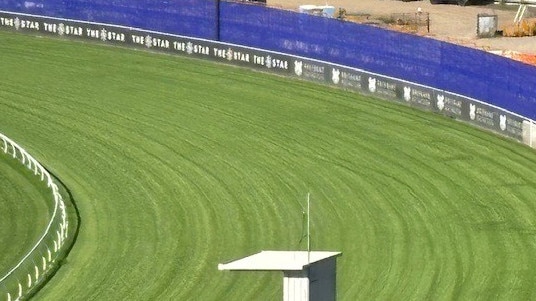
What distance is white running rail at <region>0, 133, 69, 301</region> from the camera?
37.4m

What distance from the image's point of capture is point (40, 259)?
A: 39531 mm

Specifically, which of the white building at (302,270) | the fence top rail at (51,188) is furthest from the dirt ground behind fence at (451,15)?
the white building at (302,270)

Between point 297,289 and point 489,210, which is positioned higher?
point 297,289

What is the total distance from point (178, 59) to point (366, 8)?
1430 cm

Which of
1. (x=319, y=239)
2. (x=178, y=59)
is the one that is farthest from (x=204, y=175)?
(x=178, y=59)

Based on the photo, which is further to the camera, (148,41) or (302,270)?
(148,41)

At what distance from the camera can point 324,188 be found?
1774 inches

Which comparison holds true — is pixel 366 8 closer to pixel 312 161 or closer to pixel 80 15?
pixel 80 15

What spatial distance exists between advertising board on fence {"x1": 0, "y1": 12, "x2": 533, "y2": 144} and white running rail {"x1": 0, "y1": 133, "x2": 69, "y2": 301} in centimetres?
1403

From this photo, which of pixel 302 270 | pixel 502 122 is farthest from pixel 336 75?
pixel 302 270

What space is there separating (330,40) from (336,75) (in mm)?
1410

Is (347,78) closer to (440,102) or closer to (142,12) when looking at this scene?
(440,102)

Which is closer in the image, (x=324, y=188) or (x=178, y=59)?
(x=324, y=188)

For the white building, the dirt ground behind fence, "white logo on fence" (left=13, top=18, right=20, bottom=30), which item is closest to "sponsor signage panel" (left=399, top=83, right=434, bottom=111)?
the dirt ground behind fence
